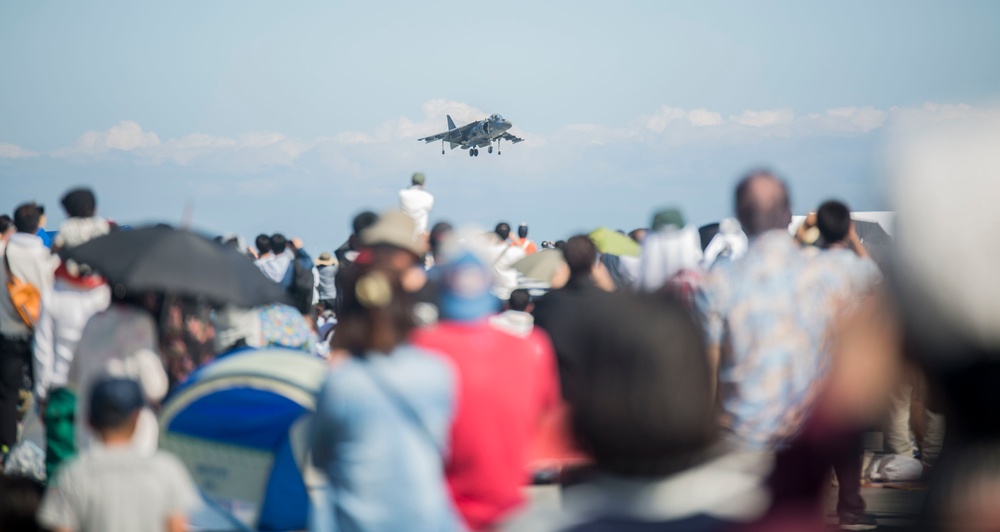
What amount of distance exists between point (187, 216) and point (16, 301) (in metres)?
2.05

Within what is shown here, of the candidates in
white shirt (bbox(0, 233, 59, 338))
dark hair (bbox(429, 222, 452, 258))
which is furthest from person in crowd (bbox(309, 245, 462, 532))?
white shirt (bbox(0, 233, 59, 338))

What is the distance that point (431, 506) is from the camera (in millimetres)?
4371

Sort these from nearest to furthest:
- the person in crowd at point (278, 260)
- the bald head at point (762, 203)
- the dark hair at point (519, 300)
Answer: the bald head at point (762, 203)
the dark hair at point (519, 300)
the person in crowd at point (278, 260)

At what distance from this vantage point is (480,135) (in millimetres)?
62094

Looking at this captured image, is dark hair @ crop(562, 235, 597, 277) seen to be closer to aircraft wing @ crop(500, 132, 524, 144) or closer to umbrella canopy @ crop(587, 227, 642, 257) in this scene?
umbrella canopy @ crop(587, 227, 642, 257)

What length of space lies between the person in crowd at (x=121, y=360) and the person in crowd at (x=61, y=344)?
1.67 ft

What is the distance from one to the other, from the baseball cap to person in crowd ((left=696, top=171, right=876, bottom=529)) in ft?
8.03

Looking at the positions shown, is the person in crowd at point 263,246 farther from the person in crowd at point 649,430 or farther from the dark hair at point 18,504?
the person in crowd at point 649,430

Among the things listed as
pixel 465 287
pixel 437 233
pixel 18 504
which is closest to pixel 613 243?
pixel 437 233

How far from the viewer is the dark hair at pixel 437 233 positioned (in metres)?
8.34

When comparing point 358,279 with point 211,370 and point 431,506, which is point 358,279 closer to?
point 431,506

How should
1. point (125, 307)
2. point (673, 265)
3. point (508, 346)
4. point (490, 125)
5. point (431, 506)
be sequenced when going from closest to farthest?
point (431, 506)
point (508, 346)
point (125, 307)
point (673, 265)
point (490, 125)

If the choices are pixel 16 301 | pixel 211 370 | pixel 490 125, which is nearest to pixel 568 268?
pixel 211 370

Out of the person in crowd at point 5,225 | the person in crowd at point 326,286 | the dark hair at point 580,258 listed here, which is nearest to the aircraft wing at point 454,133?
the person in crowd at point 326,286
